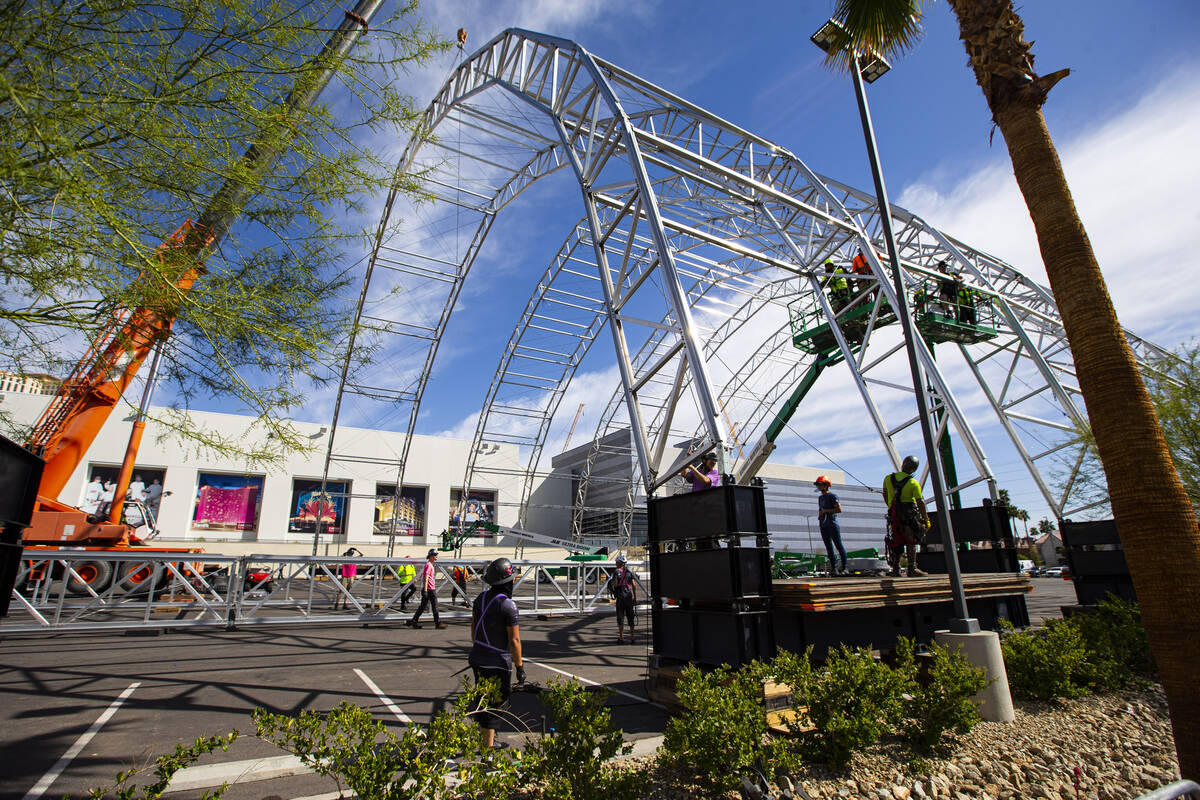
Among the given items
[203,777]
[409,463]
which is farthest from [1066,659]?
[409,463]

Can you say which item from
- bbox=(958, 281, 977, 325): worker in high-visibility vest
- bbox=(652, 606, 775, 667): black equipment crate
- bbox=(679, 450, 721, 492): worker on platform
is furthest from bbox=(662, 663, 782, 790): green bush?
bbox=(958, 281, 977, 325): worker in high-visibility vest

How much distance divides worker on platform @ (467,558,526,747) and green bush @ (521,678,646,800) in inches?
47.4

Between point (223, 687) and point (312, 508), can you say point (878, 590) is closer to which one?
point (223, 687)

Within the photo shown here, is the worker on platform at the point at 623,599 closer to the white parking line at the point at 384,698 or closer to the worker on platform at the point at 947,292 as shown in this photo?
the white parking line at the point at 384,698

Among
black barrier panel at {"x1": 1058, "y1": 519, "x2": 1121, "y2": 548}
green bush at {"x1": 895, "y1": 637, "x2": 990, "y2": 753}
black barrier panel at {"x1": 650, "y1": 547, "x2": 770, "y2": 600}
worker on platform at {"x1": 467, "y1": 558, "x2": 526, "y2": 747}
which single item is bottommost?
green bush at {"x1": 895, "y1": 637, "x2": 990, "y2": 753}

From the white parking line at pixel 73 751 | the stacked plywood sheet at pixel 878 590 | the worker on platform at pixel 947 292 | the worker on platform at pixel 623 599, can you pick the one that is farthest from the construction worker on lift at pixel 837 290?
the white parking line at pixel 73 751

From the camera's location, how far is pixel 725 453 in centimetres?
752

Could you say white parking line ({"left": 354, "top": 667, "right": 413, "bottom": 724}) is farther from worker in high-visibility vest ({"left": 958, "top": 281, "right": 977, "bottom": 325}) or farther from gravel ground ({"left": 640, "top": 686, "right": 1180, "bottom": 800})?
worker in high-visibility vest ({"left": 958, "top": 281, "right": 977, "bottom": 325})

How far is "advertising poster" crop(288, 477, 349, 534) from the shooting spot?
37906 millimetres

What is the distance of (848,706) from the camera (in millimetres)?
4746

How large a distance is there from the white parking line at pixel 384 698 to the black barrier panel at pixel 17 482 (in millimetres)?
3816

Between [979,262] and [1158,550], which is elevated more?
[979,262]

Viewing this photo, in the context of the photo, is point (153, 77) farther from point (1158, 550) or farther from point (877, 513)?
point (877, 513)

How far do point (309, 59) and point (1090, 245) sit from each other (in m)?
7.26
